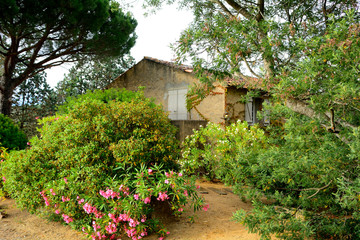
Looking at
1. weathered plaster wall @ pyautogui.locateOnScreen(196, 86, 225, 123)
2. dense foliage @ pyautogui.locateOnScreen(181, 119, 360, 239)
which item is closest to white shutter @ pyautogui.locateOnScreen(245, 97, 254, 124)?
weathered plaster wall @ pyautogui.locateOnScreen(196, 86, 225, 123)

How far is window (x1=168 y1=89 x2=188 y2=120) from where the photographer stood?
1291cm

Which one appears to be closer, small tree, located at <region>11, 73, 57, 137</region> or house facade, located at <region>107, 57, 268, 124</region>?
house facade, located at <region>107, 57, 268, 124</region>

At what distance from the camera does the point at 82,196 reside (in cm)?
434

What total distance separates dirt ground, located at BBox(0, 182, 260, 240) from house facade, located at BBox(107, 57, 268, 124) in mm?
5900

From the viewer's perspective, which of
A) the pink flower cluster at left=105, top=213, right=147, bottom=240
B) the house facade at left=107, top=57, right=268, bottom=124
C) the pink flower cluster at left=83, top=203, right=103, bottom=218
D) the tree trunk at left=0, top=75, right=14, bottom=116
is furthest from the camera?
the tree trunk at left=0, top=75, right=14, bottom=116

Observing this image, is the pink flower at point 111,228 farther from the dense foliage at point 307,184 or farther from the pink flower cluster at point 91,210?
the dense foliage at point 307,184

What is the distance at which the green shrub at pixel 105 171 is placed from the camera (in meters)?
4.20

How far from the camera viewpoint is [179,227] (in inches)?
186

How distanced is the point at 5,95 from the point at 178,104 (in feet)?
27.7

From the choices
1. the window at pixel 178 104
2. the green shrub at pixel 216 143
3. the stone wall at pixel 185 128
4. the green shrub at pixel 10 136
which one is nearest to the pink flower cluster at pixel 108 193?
the green shrub at pixel 216 143

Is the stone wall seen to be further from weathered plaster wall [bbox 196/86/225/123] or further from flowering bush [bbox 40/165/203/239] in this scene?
flowering bush [bbox 40/165/203/239]

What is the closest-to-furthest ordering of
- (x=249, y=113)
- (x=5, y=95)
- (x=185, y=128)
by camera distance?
(x=185, y=128) → (x=249, y=113) → (x=5, y=95)

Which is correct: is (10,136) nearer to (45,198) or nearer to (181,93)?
(45,198)

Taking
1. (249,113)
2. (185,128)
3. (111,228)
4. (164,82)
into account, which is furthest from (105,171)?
(164,82)
